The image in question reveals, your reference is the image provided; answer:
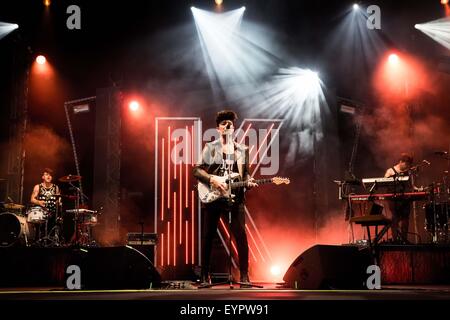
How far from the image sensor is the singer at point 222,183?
17.8 feet

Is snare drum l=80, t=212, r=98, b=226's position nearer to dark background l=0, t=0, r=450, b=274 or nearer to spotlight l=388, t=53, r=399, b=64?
dark background l=0, t=0, r=450, b=274

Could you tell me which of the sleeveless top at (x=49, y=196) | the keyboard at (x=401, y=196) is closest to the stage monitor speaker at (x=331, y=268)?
the keyboard at (x=401, y=196)

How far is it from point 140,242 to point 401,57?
7289mm

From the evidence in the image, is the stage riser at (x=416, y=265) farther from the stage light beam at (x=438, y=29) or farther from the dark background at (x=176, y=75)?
the stage light beam at (x=438, y=29)

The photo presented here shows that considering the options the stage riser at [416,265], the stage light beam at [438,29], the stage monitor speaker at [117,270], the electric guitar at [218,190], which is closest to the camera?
the stage monitor speaker at [117,270]

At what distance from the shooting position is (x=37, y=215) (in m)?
10.1

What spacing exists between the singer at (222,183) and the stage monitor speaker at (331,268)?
2.23 ft

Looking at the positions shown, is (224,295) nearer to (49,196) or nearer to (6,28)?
(49,196)

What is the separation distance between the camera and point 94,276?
17.0ft

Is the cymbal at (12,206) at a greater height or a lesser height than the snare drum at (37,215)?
greater

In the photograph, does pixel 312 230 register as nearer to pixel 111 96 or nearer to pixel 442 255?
pixel 442 255

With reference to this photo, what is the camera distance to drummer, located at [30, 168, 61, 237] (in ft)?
33.9

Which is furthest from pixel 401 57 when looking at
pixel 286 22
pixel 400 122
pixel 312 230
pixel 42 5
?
pixel 42 5

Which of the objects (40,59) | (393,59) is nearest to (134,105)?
(40,59)
